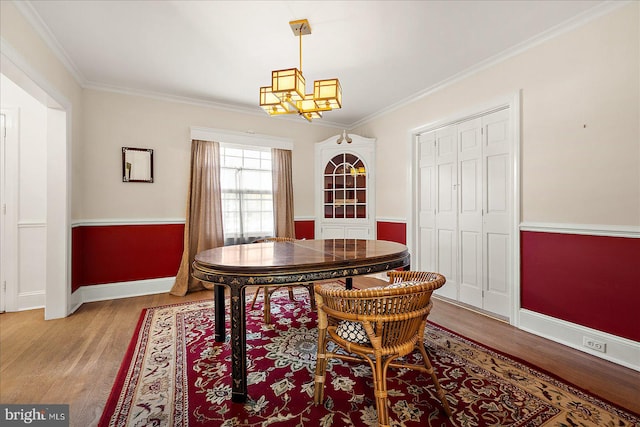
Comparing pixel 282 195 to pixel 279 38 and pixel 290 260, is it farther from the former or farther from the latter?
pixel 290 260

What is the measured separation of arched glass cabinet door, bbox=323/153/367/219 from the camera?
4.94 meters

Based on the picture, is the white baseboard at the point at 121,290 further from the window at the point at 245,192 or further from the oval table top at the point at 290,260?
the oval table top at the point at 290,260

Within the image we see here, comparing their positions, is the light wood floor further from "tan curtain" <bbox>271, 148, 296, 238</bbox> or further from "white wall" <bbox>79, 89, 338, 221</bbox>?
"tan curtain" <bbox>271, 148, 296, 238</bbox>

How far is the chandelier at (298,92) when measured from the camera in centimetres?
217

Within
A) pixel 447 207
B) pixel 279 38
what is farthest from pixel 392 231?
pixel 279 38

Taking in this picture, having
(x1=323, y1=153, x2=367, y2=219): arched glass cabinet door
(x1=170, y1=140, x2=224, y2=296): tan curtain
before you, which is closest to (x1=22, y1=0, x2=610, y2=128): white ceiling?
(x1=170, y1=140, x2=224, y2=296): tan curtain

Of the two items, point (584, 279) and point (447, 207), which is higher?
point (447, 207)

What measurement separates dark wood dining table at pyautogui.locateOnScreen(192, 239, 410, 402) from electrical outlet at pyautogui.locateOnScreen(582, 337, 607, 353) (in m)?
1.59

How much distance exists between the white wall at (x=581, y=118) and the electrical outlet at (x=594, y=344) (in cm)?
93

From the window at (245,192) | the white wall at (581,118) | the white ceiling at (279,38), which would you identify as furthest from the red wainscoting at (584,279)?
the window at (245,192)

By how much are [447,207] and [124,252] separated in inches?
166

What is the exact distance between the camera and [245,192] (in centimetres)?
458

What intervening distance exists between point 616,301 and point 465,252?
138cm

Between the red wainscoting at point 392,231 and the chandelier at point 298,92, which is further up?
the chandelier at point 298,92
